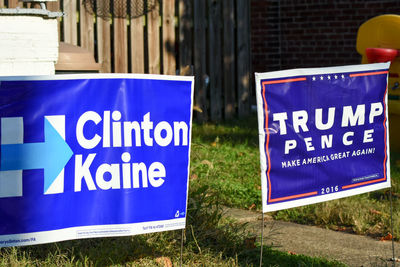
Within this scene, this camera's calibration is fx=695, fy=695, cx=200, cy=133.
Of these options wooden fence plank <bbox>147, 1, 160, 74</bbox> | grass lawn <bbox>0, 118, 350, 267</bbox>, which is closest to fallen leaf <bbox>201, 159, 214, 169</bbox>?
grass lawn <bbox>0, 118, 350, 267</bbox>

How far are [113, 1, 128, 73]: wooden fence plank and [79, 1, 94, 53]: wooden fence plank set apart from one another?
0.36 metres

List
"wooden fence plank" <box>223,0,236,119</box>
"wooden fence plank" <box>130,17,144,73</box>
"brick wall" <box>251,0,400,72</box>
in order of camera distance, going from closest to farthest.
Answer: "wooden fence plank" <box>130,17,144,73</box>, "wooden fence plank" <box>223,0,236,119</box>, "brick wall" <box>251,0,400,72</box>

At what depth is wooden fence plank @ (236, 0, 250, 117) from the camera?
10586 mm

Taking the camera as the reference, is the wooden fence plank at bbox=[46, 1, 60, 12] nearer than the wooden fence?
Yes

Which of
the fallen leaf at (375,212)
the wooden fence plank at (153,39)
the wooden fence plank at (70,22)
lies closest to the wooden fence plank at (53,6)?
the wooden fence plank at (70,22)

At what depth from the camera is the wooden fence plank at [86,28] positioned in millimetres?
9133

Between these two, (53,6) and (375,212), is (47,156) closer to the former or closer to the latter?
(375,212)

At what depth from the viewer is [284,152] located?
160 inches

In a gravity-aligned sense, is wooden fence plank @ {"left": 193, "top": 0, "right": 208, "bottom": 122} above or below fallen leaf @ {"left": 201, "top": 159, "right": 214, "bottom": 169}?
above

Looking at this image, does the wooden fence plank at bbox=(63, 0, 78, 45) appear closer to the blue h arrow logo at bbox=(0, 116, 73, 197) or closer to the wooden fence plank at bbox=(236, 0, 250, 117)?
the wooden fence plank at bbox=(236, 0, 250, 117)

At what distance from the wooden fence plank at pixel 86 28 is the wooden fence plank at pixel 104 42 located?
0.40ft

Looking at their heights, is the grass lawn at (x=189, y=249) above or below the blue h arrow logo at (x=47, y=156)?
below

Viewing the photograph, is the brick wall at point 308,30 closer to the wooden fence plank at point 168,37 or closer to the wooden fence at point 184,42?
the wooden fence at point 184,42

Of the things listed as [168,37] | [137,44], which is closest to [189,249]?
[137,44]
